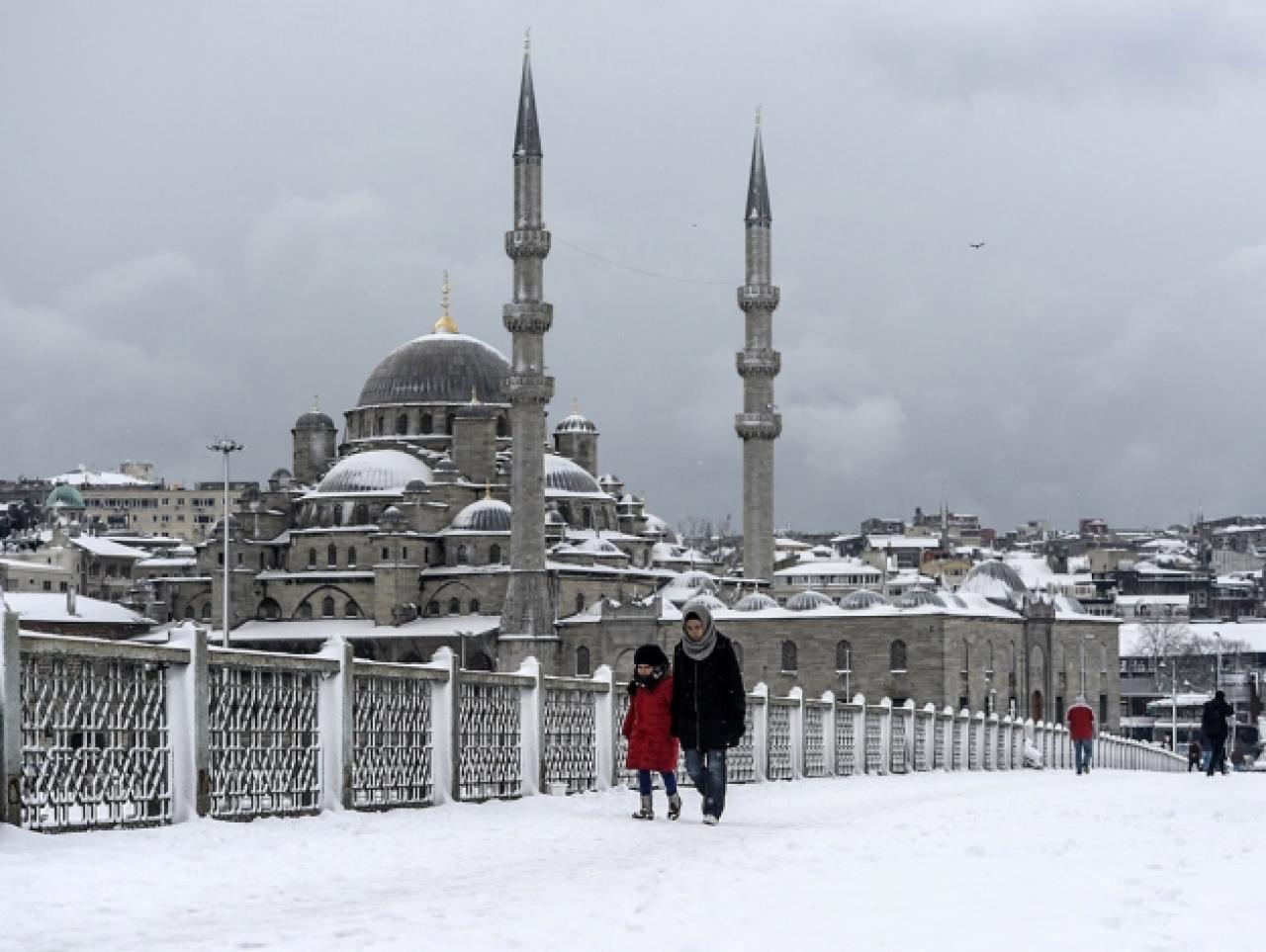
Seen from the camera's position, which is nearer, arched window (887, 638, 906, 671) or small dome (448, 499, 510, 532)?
arched window (887, 638, 906, 671)

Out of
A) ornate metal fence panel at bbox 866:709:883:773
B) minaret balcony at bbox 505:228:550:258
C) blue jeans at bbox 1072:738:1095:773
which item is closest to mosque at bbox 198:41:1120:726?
minaret balcony at bbox 505:228:550:258

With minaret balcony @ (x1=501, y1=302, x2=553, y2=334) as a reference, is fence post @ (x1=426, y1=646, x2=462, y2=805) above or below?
below

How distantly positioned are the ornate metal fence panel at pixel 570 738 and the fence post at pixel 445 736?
152cm

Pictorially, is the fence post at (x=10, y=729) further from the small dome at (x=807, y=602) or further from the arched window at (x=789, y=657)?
the small dome at (x=807, y=602)

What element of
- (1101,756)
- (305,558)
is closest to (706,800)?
(1101,756)

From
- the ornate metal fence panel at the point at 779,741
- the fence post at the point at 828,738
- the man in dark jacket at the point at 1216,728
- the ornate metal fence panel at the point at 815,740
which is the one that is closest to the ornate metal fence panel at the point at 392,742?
the ornate metal fence panel at the point at 779,741

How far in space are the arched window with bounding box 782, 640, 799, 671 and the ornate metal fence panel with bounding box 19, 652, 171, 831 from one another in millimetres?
58096

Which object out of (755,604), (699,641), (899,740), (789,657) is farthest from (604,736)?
(755,604)

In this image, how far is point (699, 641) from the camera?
11.7 meters

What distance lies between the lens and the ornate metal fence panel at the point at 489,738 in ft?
41.7

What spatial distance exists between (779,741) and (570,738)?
18.3ft

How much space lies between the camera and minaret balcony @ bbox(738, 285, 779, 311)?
68.8 meters

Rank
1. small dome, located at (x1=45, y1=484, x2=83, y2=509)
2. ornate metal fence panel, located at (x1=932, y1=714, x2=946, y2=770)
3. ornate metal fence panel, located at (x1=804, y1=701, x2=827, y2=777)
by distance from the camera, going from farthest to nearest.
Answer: small dome, located at (x1=45, y1=484, x2=83, y2=509) < ornate metal fence panel, located at (x1=932, y1=714, x2=946, y2=770) < ornate metal fence panel, located at (x1=804, y1=701, x2=827, y2=777)

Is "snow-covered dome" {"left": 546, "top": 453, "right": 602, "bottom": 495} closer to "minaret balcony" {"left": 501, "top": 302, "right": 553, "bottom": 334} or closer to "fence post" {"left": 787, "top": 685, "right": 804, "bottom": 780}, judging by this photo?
"minaret balcony" {"left": 501, "top": 302, "right": 553, "bottom": 334}
